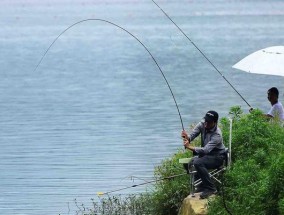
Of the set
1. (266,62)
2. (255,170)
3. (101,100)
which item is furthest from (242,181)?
(101,100)

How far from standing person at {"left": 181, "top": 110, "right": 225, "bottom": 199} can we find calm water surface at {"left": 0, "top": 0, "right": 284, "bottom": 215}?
4.11m

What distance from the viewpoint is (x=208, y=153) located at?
8484 millimetres

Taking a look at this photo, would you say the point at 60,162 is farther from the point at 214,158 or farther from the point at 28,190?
the point at 214,158

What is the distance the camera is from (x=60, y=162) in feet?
54.1

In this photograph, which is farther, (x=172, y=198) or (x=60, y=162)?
(x=60, y=162)

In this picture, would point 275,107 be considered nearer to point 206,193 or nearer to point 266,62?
point 266,62

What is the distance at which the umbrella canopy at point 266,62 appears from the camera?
10242 mm

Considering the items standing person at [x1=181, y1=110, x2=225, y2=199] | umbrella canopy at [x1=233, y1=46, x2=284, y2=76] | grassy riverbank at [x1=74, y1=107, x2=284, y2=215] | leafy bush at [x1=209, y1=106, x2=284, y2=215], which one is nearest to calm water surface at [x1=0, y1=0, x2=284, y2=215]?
grassy riverbank at [x1=74, y1=107, x2=284, y2=215]

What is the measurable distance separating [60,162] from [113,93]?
35.6 ft

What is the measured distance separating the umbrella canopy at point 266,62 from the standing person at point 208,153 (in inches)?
73.8

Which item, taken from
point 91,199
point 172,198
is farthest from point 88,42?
point 172,198

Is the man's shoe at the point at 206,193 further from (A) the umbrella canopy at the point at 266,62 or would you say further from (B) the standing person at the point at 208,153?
(A) the umbrella canopy at the point at 266,62

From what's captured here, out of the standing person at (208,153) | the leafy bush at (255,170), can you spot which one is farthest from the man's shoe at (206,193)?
the leafy bush at (255,170)

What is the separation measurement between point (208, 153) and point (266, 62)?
2.33 m
